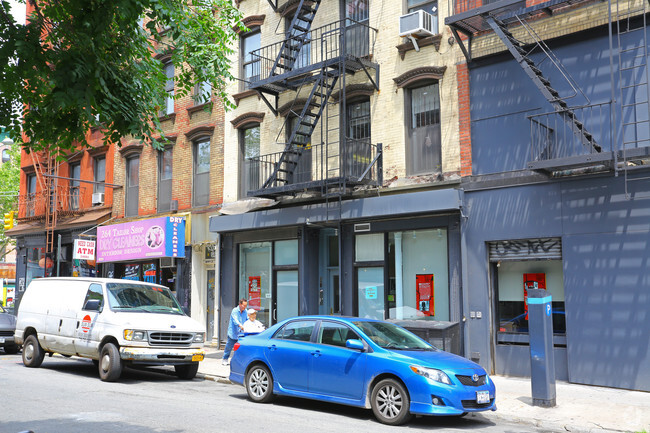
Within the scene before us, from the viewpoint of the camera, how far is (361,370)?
910 cm

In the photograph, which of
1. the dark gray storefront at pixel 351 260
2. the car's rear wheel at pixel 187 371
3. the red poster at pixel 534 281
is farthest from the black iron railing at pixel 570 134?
the car's rear wheel at pixel 187 371

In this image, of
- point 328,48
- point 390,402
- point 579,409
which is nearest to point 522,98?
point 328,48

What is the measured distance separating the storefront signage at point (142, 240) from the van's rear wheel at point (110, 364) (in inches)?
302

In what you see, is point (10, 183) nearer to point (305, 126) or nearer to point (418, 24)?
point (305, 126)

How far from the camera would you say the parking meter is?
32.7 ft

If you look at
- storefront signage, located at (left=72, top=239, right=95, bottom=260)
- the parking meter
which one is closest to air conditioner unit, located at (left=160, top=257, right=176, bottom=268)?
storefront signage, located at (left=72, top=239, right=95, bottom=260)

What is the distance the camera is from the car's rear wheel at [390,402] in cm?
860

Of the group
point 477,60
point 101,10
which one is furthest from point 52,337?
point 477,60

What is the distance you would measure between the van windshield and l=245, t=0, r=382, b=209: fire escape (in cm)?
408

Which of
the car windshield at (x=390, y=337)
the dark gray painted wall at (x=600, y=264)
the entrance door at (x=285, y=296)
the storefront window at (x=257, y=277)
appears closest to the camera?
the car windshield at (x=390, y=337)

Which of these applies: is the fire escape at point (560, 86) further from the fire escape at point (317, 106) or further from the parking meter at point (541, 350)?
the fire escape at point (317, 106)

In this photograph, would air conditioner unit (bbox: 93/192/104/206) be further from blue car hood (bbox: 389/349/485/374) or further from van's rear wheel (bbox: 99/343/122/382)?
blue car hood (bbox: 389/349/485/374)

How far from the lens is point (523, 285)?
13.3 metres

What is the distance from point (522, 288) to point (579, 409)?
12.4 ft
